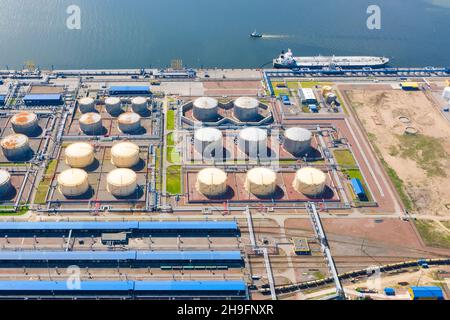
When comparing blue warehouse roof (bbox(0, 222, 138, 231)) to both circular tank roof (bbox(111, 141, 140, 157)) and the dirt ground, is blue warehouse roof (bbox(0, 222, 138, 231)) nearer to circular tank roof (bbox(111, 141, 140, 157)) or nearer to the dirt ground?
circular tank roof (bbox(111, 141, 140, 157))

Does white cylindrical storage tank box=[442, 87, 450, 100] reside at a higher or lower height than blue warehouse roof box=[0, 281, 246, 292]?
higher

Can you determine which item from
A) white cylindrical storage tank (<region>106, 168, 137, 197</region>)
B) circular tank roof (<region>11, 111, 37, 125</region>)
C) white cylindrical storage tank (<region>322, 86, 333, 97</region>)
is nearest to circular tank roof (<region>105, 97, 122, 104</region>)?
circular tank roof (<region>11, 111, 37, 125</region>)

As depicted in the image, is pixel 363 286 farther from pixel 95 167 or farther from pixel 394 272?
pixel 95 167

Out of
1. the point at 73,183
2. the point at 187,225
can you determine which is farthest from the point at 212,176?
the point at 73,183

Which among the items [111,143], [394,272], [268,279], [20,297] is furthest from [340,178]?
[20,297]

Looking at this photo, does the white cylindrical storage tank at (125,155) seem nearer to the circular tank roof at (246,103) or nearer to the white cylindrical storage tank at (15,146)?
the white cylindrical storage tank at (15,146)

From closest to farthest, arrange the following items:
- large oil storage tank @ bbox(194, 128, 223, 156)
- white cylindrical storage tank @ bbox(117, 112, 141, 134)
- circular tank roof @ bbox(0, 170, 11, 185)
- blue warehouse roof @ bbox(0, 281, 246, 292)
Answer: blue warehouse roof @ bbox(0, 281, 246, 292), circular tank roof @ bbox(0, 170, 11, 185), large oil storage tank @ bbox(194, 128, 223, 156), white cylindrical storage tank @ bbox(117, 112, 141, 134)
